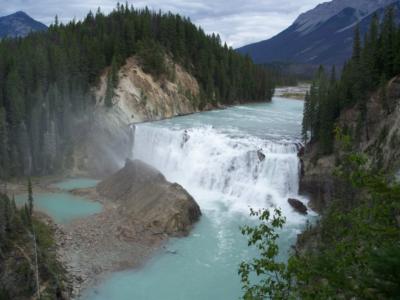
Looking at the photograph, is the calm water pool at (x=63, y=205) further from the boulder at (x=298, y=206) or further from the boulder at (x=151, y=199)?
the boulder at (x=298, y=206)

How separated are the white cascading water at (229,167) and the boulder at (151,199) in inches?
119

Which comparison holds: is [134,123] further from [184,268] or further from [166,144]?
[184,268]

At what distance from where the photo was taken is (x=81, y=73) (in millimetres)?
46000

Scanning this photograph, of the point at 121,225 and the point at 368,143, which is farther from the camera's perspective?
the point at 368,143

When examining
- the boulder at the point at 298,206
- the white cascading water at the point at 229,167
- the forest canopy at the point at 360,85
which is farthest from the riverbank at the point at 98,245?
the forest canopy at the point at 360,85

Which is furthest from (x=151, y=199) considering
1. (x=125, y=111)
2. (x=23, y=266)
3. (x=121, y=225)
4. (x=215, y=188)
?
(x=125, y=111)

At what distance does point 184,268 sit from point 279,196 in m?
12.0

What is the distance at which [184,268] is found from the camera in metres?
20.2

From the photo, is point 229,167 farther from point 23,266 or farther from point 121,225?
point 23,266

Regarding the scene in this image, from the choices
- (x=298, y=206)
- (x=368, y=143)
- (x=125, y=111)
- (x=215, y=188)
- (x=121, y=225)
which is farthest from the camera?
(x=125, y=111)

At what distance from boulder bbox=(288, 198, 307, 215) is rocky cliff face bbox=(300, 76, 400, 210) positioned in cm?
89

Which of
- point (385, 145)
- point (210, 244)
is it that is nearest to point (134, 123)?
point (210, 244)

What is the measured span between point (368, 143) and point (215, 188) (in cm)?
1205

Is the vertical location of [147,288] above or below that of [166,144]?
below
